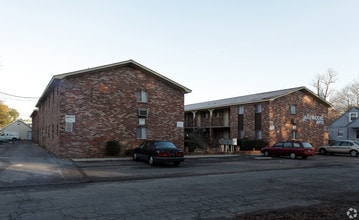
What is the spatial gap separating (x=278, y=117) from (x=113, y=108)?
720 inches

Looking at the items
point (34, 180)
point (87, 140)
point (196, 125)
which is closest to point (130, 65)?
point (87, 140)

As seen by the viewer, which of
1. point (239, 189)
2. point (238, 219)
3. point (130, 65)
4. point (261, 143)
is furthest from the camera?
point (261, 143)

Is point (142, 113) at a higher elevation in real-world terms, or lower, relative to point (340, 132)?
higher

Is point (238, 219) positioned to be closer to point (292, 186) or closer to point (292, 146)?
point (292, 186)

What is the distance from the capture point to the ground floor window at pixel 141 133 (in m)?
24.3

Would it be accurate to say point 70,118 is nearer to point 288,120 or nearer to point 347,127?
point 288,120

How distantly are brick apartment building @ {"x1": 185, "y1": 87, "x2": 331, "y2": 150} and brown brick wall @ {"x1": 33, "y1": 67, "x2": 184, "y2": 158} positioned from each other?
11.4 meters

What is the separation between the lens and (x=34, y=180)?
1185cm

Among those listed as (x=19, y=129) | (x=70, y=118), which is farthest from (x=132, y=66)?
(x=19, y=129)

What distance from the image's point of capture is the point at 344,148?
100 feet

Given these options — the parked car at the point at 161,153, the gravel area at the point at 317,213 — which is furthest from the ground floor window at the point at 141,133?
the gravel area at the point at 317,213

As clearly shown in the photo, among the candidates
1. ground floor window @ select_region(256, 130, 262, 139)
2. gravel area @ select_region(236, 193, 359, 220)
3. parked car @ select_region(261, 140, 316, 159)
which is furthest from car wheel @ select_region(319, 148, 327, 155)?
gravel area @ select_region(236, 193, 359, 220)

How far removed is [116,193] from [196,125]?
35.7 m

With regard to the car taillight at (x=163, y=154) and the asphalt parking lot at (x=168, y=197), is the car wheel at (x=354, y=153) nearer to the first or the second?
the asphalt parking lot at (x=168, y=197)
